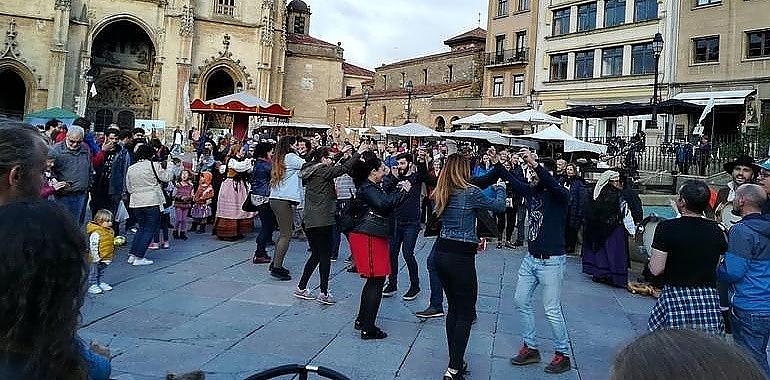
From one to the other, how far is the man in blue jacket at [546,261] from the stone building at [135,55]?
1469 inches

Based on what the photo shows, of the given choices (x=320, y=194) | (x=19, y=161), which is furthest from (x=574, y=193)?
(x=19, y=161)

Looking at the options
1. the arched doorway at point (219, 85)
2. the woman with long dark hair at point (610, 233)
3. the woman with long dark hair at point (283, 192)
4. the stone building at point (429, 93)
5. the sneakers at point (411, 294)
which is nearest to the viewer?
the sneakers at point (411, 294)

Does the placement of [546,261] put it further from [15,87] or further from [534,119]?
[15,87]

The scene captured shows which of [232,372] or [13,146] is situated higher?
[13,146]

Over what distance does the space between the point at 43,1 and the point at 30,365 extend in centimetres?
4358

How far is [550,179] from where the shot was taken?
18.0 feet

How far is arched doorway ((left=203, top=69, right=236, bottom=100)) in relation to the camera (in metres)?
43.2

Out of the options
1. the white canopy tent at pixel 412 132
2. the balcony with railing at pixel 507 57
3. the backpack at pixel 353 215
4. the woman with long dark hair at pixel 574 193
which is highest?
the balcony with railing at pixel 507 57

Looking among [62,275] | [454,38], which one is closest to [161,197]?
[62,275]

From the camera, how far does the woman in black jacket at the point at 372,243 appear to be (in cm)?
617

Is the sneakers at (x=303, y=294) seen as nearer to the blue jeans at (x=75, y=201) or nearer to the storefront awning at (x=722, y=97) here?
the blue jeans at (x=75, y=201)

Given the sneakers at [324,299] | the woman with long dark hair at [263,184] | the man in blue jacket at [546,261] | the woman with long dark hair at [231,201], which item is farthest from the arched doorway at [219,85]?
the man in blue jacket at [546,261]

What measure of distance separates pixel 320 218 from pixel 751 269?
4683 millimetres

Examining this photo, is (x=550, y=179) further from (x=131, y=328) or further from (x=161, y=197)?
(x=161, y=197)
